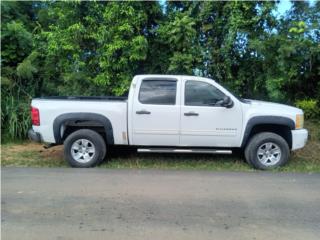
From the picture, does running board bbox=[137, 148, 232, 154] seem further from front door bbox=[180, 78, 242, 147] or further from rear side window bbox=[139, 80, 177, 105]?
rear side window bbox=[139, 80, 177, 105]

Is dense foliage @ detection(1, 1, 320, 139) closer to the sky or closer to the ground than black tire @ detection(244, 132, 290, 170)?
closer to the sky

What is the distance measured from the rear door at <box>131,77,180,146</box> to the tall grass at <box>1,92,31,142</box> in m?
4.22

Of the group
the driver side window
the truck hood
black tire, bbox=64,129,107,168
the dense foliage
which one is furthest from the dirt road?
the dense foliage

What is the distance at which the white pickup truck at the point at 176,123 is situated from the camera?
891cm

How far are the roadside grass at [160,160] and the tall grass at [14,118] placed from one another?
0.94 meters

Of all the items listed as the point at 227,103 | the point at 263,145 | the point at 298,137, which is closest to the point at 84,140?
the point at 227,103

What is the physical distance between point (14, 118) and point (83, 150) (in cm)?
370

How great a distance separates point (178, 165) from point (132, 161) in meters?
1.04

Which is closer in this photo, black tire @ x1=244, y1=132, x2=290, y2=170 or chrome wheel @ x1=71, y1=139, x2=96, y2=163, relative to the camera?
black tire @ x1=244, y1=132, x2=290, y2=170

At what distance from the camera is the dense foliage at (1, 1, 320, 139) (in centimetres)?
1170

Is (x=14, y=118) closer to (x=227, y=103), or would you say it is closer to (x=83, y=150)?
(x=83, y=150)

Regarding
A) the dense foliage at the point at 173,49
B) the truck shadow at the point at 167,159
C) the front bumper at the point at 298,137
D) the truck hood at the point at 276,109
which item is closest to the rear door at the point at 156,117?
the truck shadow at the point at 167,159

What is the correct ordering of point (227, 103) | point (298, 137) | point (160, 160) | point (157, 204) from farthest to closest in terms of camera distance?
point (160, 160), point (298, 137), point (227, 103), point (157, 204)

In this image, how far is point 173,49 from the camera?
39.8 feet
